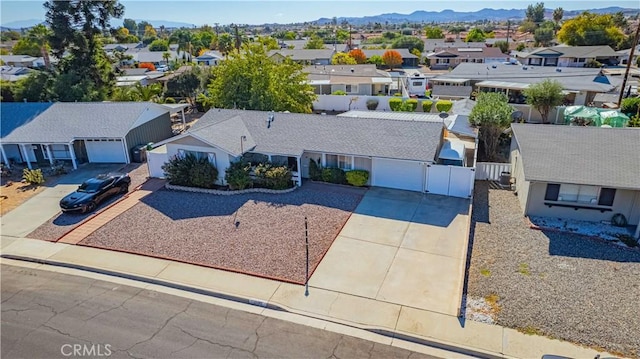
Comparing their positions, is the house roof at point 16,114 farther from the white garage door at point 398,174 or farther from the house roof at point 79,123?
the white garage door at point 398,174

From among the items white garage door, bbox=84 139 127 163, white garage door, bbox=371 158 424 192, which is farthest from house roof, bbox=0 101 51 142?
white garage door, bbox=371 158 424 192

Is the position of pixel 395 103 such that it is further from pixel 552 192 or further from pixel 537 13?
pixel 537 13

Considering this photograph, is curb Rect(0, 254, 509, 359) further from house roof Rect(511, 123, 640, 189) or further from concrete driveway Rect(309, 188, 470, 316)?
house roof Rect(511, 123, 640, 189)

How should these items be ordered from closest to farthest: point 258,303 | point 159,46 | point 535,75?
point 258,303, point 535,75, point 159,46

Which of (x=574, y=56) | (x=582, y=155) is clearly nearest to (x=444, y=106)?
(x=582, y=155)

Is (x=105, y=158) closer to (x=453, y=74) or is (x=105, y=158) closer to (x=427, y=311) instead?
(x=427, y=311)

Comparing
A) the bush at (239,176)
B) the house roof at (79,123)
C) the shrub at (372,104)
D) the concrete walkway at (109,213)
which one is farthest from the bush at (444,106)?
the concrete walkway at (109,213)

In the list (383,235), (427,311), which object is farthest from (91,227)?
(427,311)
